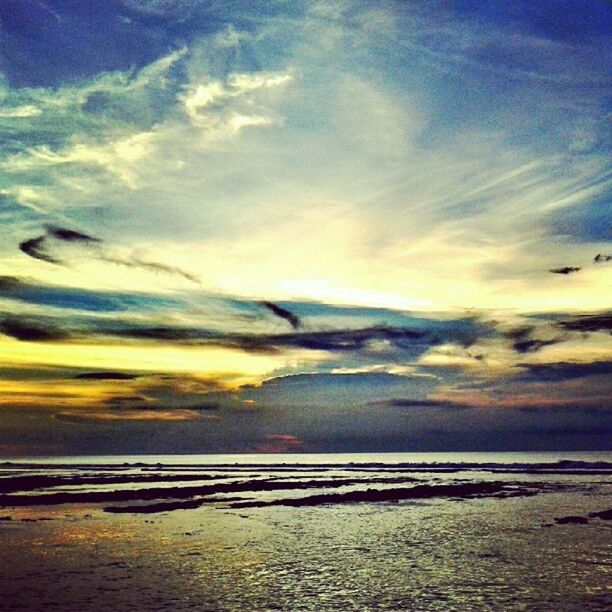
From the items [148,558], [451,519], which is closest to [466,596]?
[148,558]

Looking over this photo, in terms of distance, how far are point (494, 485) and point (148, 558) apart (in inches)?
2051

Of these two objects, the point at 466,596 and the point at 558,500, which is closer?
the point at 466,596

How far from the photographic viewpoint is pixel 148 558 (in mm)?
26531

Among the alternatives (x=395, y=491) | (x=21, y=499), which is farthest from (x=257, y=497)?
(x=21, y=499)

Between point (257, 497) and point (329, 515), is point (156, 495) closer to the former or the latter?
point (257, 497)

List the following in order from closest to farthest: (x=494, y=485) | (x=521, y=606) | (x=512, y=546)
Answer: (x=521, y=606)
(x=512, y=546)
(x=494, y=485)

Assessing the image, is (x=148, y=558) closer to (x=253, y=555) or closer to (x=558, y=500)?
(x=253, y=555)

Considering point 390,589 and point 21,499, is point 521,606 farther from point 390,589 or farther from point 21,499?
point 21,499

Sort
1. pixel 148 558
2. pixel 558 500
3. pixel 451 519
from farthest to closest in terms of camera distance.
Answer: pixel 558 500 → pixel 451 519 → pixel 148 558

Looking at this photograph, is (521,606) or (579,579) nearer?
(521,606)

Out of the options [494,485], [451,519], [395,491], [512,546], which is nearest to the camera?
[512,546]

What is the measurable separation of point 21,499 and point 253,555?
35208 millimetres

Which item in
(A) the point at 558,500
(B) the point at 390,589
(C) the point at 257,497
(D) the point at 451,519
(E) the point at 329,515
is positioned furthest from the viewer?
(C) the point at 257,497

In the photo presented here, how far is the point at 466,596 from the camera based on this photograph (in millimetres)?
19750
